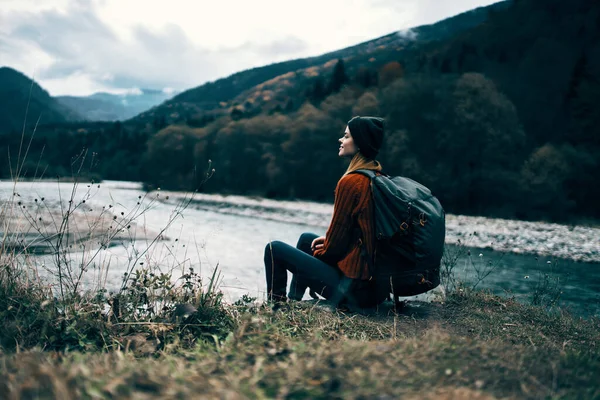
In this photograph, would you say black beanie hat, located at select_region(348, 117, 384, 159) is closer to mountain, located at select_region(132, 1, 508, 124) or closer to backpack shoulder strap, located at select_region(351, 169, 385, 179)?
backpack shoulder strap, located at select_region(351, 169, 385, 179)

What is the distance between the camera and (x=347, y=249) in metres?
3.75

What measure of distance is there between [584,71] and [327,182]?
23231 millimetres

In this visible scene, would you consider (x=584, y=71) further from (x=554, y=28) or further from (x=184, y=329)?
(x=184, y=329)

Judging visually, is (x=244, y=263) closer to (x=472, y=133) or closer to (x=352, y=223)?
(x=352, y=223)

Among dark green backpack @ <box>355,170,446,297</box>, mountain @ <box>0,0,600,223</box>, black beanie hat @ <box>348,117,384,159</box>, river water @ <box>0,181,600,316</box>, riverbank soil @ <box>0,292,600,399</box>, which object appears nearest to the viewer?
riverbank soil @ <box>0,292,600,399</box>

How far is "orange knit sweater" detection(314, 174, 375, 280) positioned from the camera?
11.7 ft

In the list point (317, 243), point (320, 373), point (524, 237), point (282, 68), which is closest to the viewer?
point (320, 373)

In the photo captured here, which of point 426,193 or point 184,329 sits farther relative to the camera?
point 426,193

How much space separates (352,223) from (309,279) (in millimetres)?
685

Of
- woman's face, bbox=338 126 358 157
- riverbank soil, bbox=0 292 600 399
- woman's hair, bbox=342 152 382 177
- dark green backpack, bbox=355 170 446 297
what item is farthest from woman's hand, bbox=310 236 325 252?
riverbank soil, bbox=0 292 600 399

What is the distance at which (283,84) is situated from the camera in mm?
159500

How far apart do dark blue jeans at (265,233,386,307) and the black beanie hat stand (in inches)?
39.6

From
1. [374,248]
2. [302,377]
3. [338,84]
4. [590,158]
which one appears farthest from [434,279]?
[338,84]

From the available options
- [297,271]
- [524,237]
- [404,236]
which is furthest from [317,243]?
[524,237]
